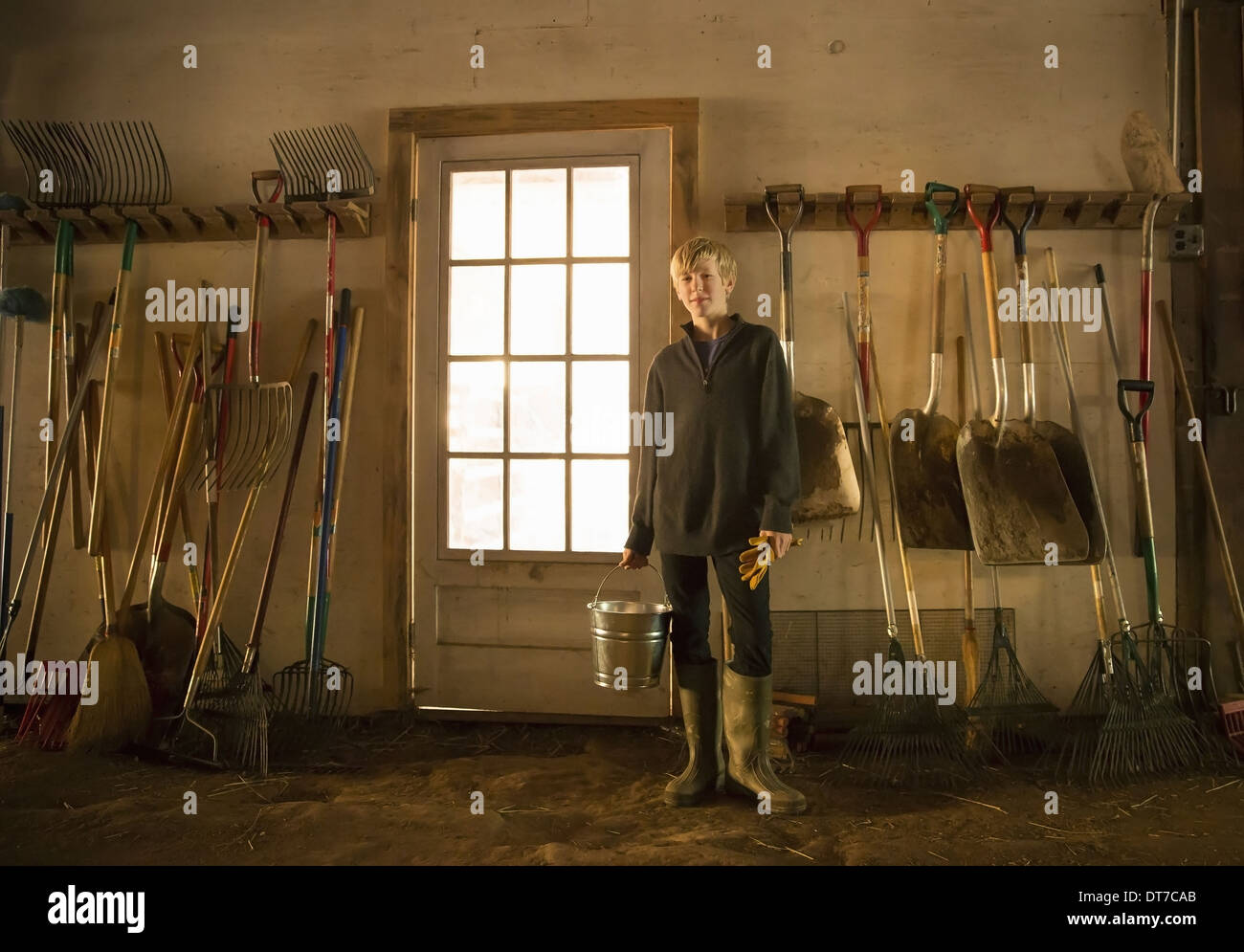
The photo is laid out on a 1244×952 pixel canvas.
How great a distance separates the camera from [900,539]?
3.03 meters

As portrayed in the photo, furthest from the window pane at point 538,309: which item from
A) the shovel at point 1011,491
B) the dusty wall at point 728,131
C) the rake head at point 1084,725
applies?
the rake head at point 1084,725

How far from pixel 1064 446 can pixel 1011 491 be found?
31 cm

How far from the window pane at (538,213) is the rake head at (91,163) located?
152 centimetres

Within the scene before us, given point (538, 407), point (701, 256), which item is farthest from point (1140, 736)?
point (538, 407)

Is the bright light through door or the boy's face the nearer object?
the boy's face

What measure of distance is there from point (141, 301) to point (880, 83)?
3.29 m

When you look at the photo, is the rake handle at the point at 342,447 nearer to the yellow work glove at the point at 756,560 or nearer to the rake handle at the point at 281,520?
the rake handle at the point at 281,520

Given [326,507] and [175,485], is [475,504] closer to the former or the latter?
[326,507]

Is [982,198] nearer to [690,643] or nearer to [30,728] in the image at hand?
[690,643]

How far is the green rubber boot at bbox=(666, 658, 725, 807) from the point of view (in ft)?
8.23

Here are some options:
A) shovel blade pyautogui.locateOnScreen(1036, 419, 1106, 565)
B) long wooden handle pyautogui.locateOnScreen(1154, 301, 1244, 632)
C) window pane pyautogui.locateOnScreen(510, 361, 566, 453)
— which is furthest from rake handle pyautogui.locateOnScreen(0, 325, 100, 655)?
long wooden handle pyautogui.locateOnScreen(1154, 301, 1244, 632)

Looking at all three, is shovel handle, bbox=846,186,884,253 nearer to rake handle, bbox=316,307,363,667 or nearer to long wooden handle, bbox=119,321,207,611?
rake handle, bbox=316,307,363,667

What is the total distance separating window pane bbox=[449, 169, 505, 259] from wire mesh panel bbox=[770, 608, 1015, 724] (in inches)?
76.6

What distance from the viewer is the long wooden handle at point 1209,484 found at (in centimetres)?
304
